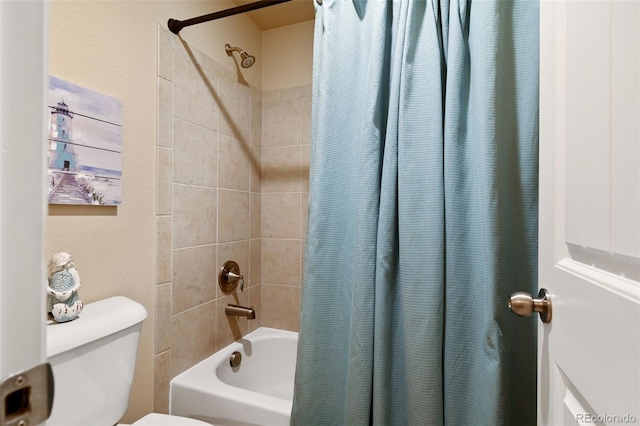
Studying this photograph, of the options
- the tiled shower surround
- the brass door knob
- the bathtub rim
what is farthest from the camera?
the tiled shower surround

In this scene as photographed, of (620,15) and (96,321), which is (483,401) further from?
(96,321)

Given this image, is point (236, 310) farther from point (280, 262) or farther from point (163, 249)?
point (163, 249)

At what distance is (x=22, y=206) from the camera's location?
10.3 inches

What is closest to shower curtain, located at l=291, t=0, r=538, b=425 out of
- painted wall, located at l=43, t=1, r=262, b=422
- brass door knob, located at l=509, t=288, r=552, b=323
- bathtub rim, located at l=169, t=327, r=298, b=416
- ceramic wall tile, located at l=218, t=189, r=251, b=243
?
bathtub rim, located at l=169, t=327, r=298, b=416

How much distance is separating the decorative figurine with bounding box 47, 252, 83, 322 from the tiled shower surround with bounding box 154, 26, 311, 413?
411 mm

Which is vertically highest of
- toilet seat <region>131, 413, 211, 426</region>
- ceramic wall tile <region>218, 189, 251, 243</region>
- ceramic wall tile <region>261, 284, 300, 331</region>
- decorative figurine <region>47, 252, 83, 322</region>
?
ceramic wall tile <region>218, 189, 251, 243</region>

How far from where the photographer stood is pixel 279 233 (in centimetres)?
195

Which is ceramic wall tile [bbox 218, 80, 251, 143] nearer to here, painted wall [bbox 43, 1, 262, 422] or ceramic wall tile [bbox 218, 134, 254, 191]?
ceramic wall tile [bbox 218, 134, 254, 191]

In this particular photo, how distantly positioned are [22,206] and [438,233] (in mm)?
880

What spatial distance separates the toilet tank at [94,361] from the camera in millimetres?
775

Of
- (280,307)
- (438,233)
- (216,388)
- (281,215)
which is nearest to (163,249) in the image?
(216,388)

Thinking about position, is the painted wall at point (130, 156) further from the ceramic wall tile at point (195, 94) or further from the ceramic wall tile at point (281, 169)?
the ceramic wall tile at point (281, 169)

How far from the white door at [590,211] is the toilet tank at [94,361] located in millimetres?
1019

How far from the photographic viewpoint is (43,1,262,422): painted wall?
953 mm
